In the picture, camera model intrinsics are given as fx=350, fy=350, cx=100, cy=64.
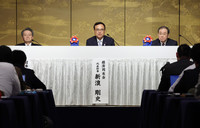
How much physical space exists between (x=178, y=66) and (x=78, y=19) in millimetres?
4291

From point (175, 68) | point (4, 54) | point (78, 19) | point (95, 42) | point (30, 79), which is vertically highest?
point (78, 19)

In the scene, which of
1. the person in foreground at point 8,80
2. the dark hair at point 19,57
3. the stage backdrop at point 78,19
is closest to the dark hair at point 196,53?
the person in foreground at point 8,80

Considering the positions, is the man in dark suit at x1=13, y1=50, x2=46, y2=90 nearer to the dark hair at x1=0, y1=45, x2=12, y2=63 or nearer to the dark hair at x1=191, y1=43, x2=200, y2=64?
the dark hair at x1=0, y1=45, x2=12, y2=63

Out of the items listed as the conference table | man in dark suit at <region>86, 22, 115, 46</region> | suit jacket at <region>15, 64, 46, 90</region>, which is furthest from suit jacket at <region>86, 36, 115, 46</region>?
suit jacket at <region>15, 64, 46, 90</region>

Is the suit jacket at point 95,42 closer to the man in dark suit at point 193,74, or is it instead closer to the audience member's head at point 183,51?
the audience member's head at point 183,51

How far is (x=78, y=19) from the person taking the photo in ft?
23.7

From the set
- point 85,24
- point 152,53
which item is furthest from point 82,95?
point 85,24

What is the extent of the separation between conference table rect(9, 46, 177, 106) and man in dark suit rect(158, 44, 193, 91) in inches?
55.5

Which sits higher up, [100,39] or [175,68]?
[100,39]

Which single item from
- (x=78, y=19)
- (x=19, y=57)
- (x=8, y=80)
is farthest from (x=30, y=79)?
(x=78, y=19)

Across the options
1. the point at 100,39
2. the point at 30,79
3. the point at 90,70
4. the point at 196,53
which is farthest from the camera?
the point at 100,39

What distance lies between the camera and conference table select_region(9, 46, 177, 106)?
15.3ft

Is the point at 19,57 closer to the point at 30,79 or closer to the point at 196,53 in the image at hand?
the point at 30,79

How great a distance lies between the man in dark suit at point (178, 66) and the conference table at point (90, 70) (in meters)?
1.41
